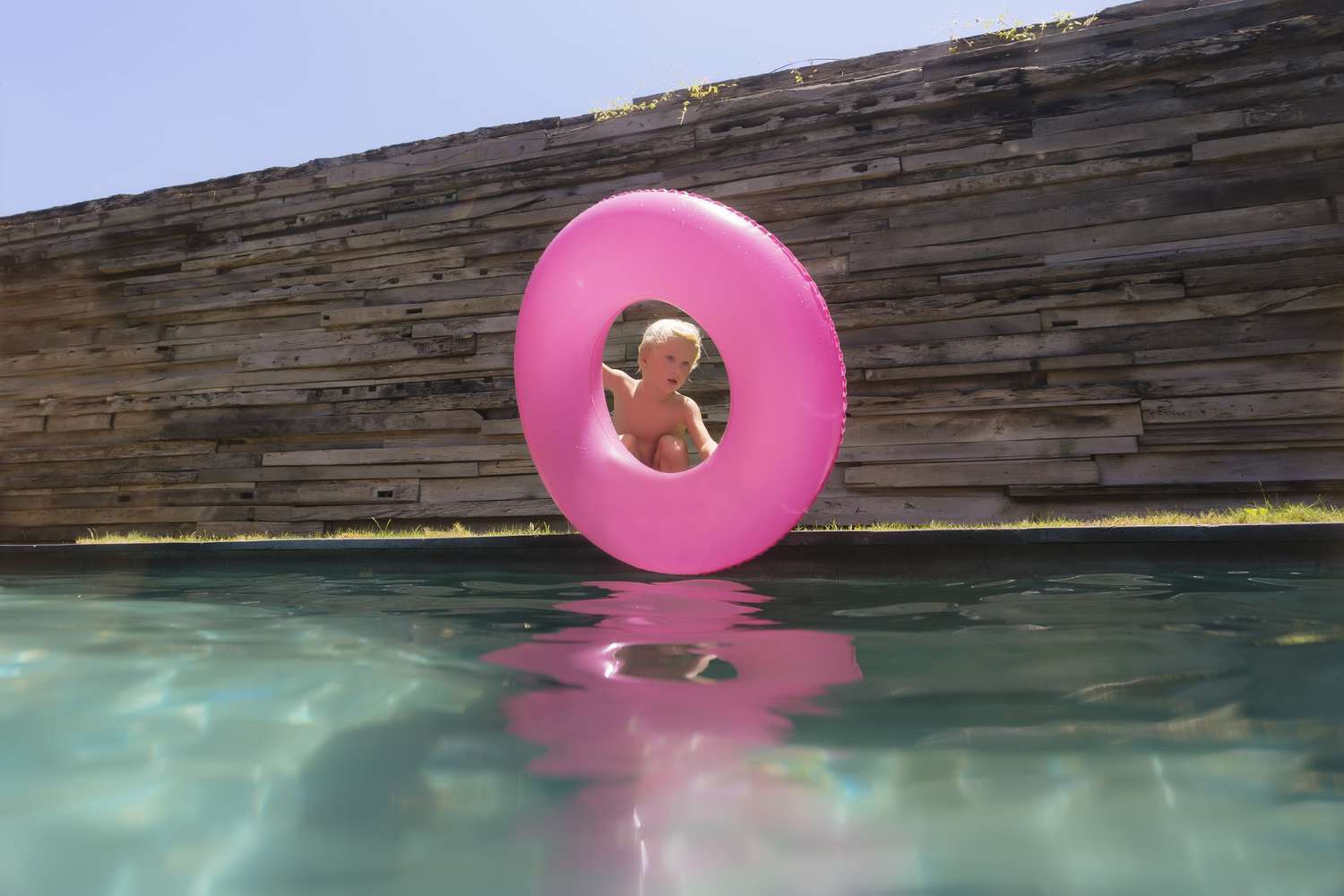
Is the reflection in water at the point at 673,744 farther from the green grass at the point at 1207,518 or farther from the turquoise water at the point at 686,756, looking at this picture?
the green grass at the point at 1207,518

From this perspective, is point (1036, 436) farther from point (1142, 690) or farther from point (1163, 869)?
point (1163, 869)

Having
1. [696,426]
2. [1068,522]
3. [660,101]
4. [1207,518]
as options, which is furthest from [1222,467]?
[660,101]

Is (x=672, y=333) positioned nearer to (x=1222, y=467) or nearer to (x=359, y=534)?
(x=1222, y=467)

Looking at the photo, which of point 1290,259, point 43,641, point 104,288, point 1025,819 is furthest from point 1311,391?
point 104,288

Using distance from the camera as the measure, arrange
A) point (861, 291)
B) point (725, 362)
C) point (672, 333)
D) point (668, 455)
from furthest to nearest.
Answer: point (861, 291), point (668, 455), point (672, 333), point (725, 362)

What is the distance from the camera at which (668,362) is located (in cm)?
288

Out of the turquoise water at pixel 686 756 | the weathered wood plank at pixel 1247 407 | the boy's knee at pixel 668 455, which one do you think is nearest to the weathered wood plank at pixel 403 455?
the boy's knee at pixel 668 455

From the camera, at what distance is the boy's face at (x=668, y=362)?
9.39ft

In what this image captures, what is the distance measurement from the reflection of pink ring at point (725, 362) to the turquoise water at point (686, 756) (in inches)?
25.1

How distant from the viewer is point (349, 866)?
2.14 ft

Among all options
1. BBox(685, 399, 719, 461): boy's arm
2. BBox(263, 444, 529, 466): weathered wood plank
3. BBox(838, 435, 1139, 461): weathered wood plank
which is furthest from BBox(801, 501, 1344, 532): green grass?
BBox(263, 444, 529, 466): weathered wood plank

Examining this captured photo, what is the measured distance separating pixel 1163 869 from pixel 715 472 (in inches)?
66.3

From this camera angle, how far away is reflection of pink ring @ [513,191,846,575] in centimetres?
221

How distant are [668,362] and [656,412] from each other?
0.70 feet
